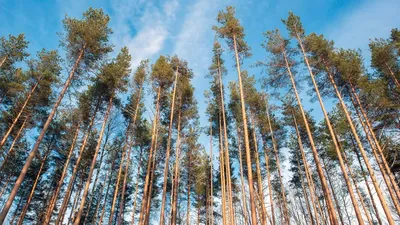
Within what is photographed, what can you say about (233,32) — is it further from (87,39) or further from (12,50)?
(12,50)

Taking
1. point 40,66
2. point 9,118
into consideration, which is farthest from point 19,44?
point 9,118

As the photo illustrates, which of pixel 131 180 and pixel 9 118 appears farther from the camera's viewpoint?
pixel 131 180

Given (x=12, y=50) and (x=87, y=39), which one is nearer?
(x=87, y=39)

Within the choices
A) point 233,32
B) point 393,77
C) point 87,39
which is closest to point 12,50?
point 87,39

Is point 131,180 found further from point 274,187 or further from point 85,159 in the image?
point 274,187

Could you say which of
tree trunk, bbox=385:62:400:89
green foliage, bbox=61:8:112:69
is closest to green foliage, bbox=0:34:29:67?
green foliage, bbox=61:8:112:69

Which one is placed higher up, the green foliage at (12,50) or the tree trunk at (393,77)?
the green foliage at (12,50)

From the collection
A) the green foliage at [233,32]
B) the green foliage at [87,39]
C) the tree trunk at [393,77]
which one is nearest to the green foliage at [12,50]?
the green foliage at [87,39]

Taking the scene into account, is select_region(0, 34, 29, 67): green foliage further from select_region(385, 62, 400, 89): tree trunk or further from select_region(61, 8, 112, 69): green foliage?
select_region(385, 62, 400, 89): tree trunk

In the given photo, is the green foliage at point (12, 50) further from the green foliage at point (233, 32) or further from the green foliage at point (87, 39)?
the green foliage at point (233, 32)

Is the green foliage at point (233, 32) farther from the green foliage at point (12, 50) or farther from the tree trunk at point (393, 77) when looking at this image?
the green foliage at point (12, 50)

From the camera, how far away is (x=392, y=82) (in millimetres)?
13406

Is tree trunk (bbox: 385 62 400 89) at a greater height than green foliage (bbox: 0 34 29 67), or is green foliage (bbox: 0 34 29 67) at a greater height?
green foliage (bbox: 0 34 29 67)

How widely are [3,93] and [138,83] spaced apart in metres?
8.69
